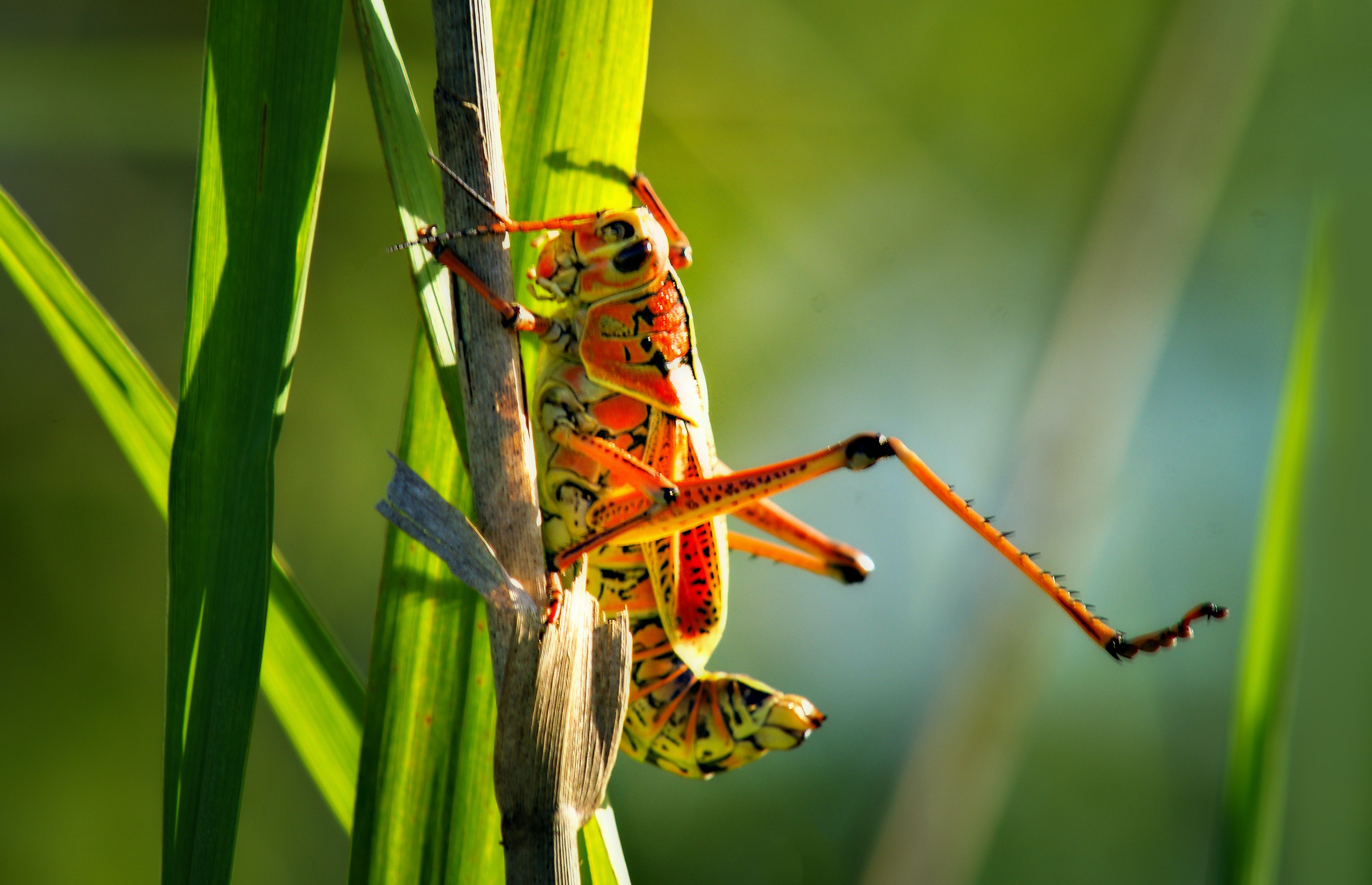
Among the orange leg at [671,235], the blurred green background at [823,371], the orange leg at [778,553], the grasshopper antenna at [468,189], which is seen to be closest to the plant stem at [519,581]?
the grasshopper antenna at [468,189]

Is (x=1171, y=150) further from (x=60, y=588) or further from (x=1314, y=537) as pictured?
(x=60, y=588)

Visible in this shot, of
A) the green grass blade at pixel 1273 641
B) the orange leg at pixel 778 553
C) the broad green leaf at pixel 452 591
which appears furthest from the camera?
the orange leg at pixel 778 553

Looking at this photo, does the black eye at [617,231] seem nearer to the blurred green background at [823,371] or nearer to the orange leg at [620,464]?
the orange leg at [620,464]

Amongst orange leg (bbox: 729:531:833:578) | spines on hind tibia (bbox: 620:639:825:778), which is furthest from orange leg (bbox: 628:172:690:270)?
spines on hind tibia (bbox: 620:639:825:778)

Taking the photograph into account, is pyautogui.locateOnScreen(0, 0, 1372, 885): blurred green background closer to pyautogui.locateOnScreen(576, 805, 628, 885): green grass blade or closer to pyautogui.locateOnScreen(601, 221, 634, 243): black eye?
pyautogui.locateOnScreen(601, 221, 634, 243): black eye

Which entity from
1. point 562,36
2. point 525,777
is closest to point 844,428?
point 562,36

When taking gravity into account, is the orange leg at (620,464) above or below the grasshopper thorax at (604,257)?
below
